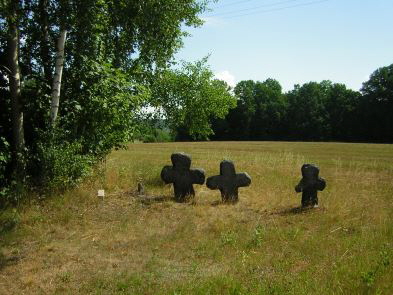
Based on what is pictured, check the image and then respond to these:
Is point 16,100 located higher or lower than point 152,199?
higher

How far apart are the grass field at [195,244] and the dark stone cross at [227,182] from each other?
304 mm

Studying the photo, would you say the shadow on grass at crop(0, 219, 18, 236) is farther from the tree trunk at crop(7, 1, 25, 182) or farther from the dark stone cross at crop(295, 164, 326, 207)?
the dark stone cross at crop(295, 164, 326, 207)

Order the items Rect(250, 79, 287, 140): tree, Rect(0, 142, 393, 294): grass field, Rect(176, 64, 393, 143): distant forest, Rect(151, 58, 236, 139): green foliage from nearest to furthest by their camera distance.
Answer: Rect(0, 142, 393, 294): grass field < Rect(151, 58, 236, 139): green foliage < Rect(176, 64, 393, 143): distant forest < Rect(250, 79, 287, 140): tree

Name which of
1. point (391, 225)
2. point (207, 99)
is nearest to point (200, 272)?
point (391, 225)

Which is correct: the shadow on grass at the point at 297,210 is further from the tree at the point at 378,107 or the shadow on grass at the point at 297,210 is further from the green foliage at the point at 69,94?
the tree at the point at 378,107

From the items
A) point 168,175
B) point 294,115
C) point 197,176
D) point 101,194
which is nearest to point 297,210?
point 197,176

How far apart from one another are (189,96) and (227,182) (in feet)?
22.4

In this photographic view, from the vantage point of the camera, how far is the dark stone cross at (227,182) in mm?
11578

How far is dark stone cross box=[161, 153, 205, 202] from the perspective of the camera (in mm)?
11711

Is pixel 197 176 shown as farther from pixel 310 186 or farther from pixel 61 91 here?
pixel 61 91

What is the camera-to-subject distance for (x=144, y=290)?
589cm

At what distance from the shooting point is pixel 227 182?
11.6 meters

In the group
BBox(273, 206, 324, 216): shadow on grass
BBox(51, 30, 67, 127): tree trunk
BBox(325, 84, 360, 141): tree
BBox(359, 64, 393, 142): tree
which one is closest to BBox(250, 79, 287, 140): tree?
BBox(325, 84, 360, 141): tree

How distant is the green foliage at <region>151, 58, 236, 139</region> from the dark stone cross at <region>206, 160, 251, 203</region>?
20.7 feet
